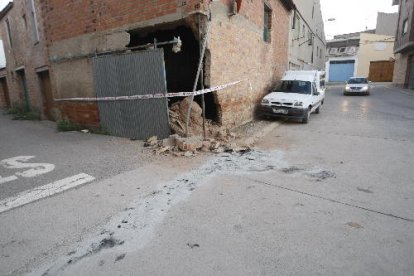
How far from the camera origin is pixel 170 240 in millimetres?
2965

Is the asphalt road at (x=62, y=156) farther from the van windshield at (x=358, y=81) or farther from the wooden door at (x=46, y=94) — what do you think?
the van windshield at (x=358, y=81)

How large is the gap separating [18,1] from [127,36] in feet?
27.0

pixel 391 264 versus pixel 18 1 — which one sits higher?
pixel 18 1

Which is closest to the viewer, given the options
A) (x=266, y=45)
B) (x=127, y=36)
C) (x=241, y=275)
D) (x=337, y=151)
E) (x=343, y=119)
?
(x=241, y=275)

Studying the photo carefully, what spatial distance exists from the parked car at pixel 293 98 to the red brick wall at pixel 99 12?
192 inches

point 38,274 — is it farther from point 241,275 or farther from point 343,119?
point 343,119

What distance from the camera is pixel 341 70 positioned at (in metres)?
42.8

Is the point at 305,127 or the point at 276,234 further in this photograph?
the point at 305,127

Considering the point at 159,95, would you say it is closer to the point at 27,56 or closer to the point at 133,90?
the point at 133,90

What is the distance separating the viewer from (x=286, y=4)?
1399 centimetres

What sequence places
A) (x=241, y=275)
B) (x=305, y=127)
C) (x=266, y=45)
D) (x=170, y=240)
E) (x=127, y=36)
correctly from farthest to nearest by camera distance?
(x=266, y=45) < (x=305, y=127) < (x=127, y=36) < (x=170, y=240) < (x=241, y=275)

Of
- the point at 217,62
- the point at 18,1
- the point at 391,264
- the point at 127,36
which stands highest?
the point at 18,1

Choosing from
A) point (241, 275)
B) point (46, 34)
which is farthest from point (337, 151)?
point (46, 34)

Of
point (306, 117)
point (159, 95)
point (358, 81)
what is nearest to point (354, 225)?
point (159, 95)
